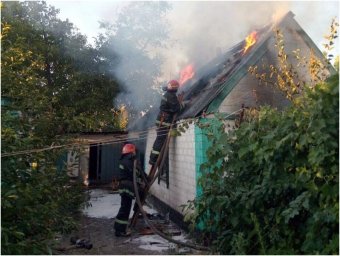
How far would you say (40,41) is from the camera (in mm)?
14883

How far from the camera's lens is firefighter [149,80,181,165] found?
26.5ft

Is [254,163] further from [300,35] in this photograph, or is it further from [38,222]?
[300,35]

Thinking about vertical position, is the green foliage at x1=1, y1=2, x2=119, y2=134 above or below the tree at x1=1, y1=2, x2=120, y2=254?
above

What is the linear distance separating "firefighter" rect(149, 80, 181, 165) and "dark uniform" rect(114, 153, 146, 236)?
75cm

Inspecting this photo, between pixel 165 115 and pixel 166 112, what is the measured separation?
0.13 meters

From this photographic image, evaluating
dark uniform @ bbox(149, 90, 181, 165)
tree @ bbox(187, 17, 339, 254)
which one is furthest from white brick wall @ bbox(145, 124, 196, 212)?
tree @ bbox(187, 17, 339, 254)

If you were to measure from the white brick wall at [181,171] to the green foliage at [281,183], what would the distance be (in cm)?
201

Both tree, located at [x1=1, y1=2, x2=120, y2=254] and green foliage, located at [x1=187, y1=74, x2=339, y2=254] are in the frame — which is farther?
tree, located at [x1=1, y1=2, x2=120, y2=254]

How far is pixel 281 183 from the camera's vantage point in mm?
4027

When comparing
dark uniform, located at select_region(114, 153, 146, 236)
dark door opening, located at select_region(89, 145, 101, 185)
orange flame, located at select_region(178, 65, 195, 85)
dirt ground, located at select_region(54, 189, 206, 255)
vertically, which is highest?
orange flame, located at select_region(178, 65, 195, 85)

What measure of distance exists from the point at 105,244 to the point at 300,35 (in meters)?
6.35

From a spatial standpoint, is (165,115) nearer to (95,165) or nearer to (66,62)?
(66,62)

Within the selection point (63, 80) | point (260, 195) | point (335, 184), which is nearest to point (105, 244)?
point (260, 195)

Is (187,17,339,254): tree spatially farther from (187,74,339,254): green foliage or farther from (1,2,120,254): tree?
(1,2,120,254): tree
